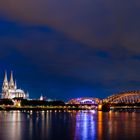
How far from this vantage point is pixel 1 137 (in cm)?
4781

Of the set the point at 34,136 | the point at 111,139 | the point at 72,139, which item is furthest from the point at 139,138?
the point at 34,136

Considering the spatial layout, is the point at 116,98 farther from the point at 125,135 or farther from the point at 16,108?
the point at 125,135

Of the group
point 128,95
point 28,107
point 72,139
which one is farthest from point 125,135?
point 28,107

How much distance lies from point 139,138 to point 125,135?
400cm

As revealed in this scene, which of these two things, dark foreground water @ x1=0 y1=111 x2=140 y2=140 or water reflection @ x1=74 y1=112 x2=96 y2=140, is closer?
water reflection @ x1=74 y1=112 x2=96 y2=140

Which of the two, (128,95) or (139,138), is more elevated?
(128,95)

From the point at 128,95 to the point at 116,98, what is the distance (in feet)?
22.4

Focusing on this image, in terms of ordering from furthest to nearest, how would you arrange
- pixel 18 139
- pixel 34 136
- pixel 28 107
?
pixel 28 107 < pixel 34 136 < pixel 18 139

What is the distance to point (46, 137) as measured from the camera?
48969 mm

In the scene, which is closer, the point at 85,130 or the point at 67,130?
the point at 67,130

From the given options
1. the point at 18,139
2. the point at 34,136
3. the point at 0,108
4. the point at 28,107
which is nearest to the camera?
the point at 18,139

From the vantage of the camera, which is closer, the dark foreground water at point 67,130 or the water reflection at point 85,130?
the water reflection at point 85,130

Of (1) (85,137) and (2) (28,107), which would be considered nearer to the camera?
(1) (85,137)

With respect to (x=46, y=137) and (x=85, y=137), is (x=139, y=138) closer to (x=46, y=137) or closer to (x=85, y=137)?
(x=85, y=137)
